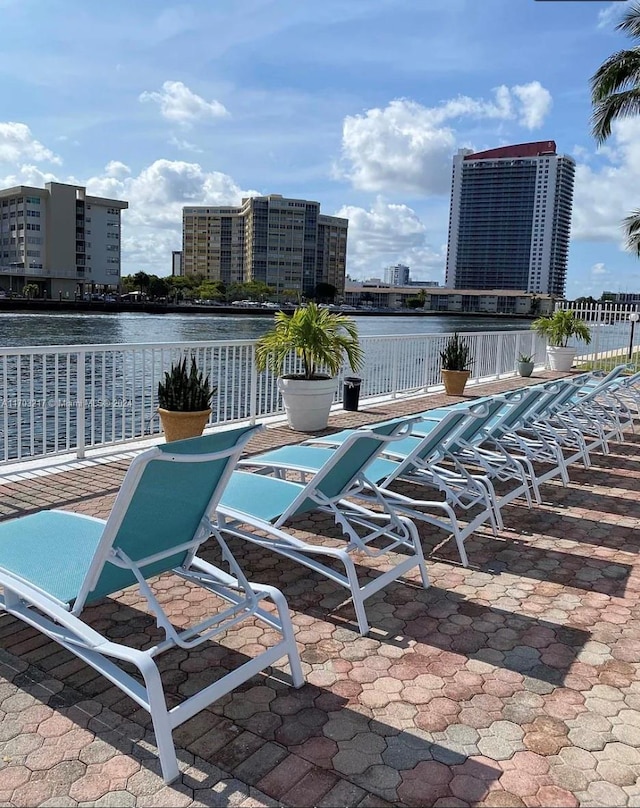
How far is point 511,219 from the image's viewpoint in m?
84.2

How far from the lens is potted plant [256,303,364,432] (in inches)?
317

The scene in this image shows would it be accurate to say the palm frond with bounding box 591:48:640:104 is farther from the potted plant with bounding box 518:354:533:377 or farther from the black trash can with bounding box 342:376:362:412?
the black trash can with bounding box 342:376:362:412

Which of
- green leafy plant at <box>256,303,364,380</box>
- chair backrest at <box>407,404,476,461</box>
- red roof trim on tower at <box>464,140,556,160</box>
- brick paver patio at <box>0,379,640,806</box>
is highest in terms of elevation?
red roof trim on tower at <box>464,140,556,160</box>

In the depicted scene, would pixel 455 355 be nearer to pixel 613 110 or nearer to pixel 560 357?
pixel 560 357

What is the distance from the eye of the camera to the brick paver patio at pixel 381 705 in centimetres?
213

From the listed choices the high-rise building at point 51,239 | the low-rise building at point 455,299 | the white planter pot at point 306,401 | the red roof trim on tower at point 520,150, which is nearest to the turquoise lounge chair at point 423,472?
the white planter pot at point 306,401

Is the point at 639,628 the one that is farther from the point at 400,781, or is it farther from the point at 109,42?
the point at 109,42

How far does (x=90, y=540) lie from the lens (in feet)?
9.66

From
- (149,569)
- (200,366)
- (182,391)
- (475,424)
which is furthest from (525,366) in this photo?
(149,569)

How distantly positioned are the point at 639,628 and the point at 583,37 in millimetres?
2697

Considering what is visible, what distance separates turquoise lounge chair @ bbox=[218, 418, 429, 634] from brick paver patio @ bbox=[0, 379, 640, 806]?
181mm

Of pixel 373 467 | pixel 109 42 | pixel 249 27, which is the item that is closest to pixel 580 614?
pixel 373 467

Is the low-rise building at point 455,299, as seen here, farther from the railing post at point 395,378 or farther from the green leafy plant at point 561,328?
the railing post at point 395,378

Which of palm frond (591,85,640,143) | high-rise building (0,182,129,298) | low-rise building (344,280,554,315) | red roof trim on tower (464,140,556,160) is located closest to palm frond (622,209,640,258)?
palm frond (591,85,640,143)
